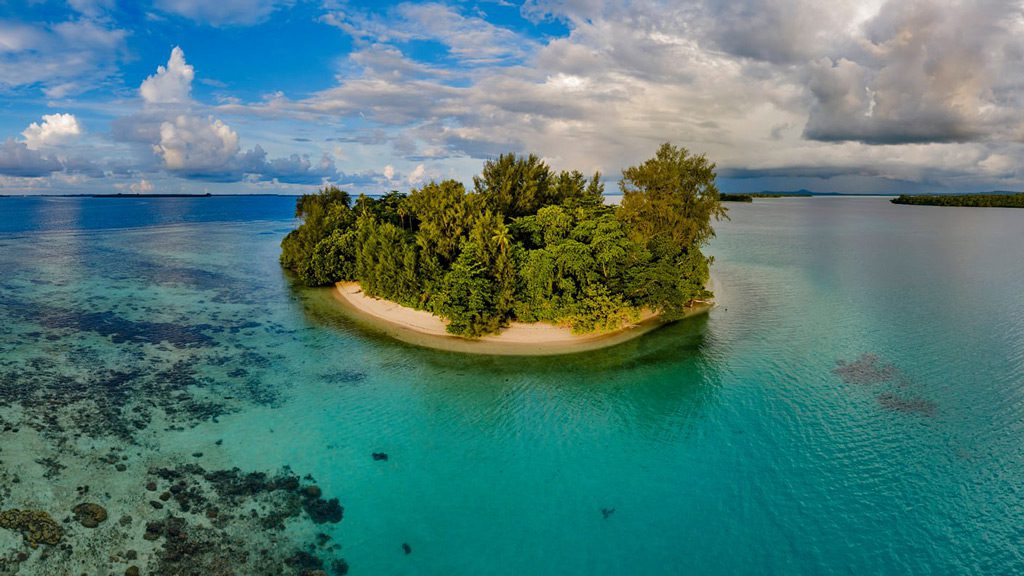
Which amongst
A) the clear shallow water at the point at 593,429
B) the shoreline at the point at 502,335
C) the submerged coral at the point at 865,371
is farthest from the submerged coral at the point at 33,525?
the submerged coral at the point at 865,371

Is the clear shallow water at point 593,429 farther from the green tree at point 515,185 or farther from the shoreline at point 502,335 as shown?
the green tree at point 515,185

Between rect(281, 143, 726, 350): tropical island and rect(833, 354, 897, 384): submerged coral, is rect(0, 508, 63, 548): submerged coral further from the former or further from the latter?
rect(833, 354, 897, 384): submerged coral

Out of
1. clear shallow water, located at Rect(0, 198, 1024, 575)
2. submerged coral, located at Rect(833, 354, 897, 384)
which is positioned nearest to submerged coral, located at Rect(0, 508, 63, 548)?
clear shallow water, located at Rect(0, 198, 1024, 575)

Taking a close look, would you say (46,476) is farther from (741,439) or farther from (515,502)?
(741,439)

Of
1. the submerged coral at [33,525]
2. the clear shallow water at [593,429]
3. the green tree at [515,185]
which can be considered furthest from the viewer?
the green tree at [515,185]

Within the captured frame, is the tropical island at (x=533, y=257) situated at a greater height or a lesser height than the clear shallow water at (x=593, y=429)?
greater

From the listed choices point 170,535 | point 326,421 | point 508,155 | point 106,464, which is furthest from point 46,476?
point 508,155

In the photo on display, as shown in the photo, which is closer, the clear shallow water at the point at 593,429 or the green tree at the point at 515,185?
the clear shallow water at the point at 593,429
